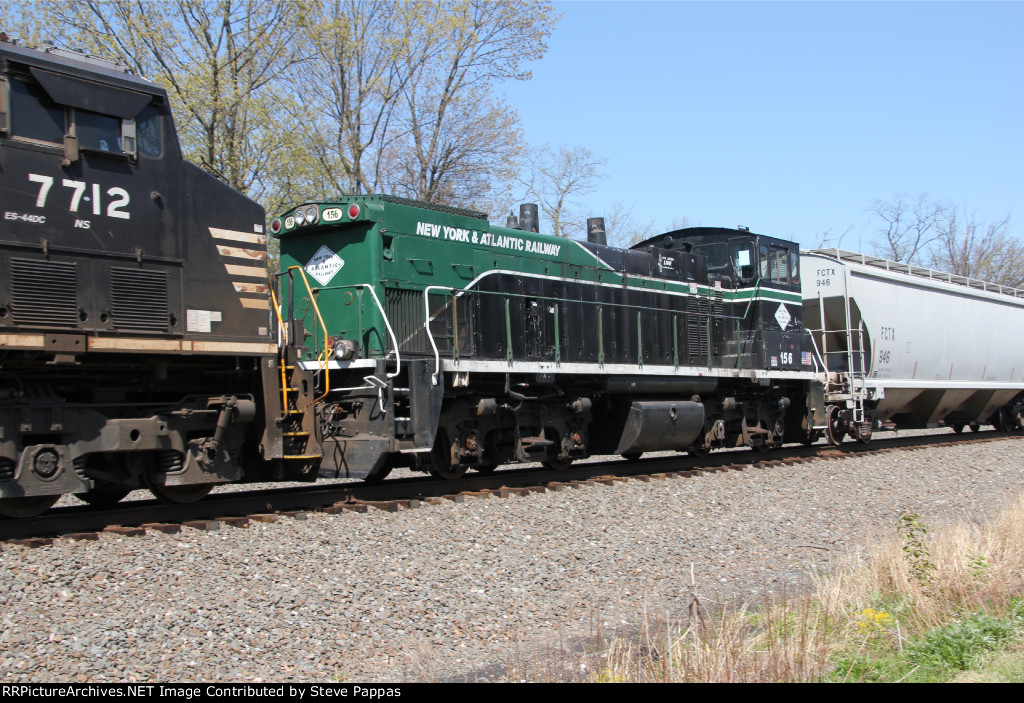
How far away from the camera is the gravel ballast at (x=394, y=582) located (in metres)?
5.00

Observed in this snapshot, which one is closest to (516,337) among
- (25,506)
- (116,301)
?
(116,301)

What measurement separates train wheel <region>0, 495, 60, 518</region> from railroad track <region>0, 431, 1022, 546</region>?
0.06 m

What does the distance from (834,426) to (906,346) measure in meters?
3.14

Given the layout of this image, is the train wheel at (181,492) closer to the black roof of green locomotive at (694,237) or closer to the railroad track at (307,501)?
the railroad track at (307,501)

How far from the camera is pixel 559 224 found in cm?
3509

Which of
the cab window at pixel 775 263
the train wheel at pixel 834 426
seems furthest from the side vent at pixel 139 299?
the train wheel at pixel 834 426

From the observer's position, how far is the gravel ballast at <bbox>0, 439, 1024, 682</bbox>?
16.4 feet

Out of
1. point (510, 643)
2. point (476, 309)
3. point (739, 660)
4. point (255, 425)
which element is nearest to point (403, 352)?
point (476, 309)

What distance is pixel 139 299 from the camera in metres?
7.23

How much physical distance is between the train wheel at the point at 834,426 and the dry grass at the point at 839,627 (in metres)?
9.43

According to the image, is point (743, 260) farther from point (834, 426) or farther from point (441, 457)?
point (441, 457)

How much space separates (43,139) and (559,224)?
29.1m
